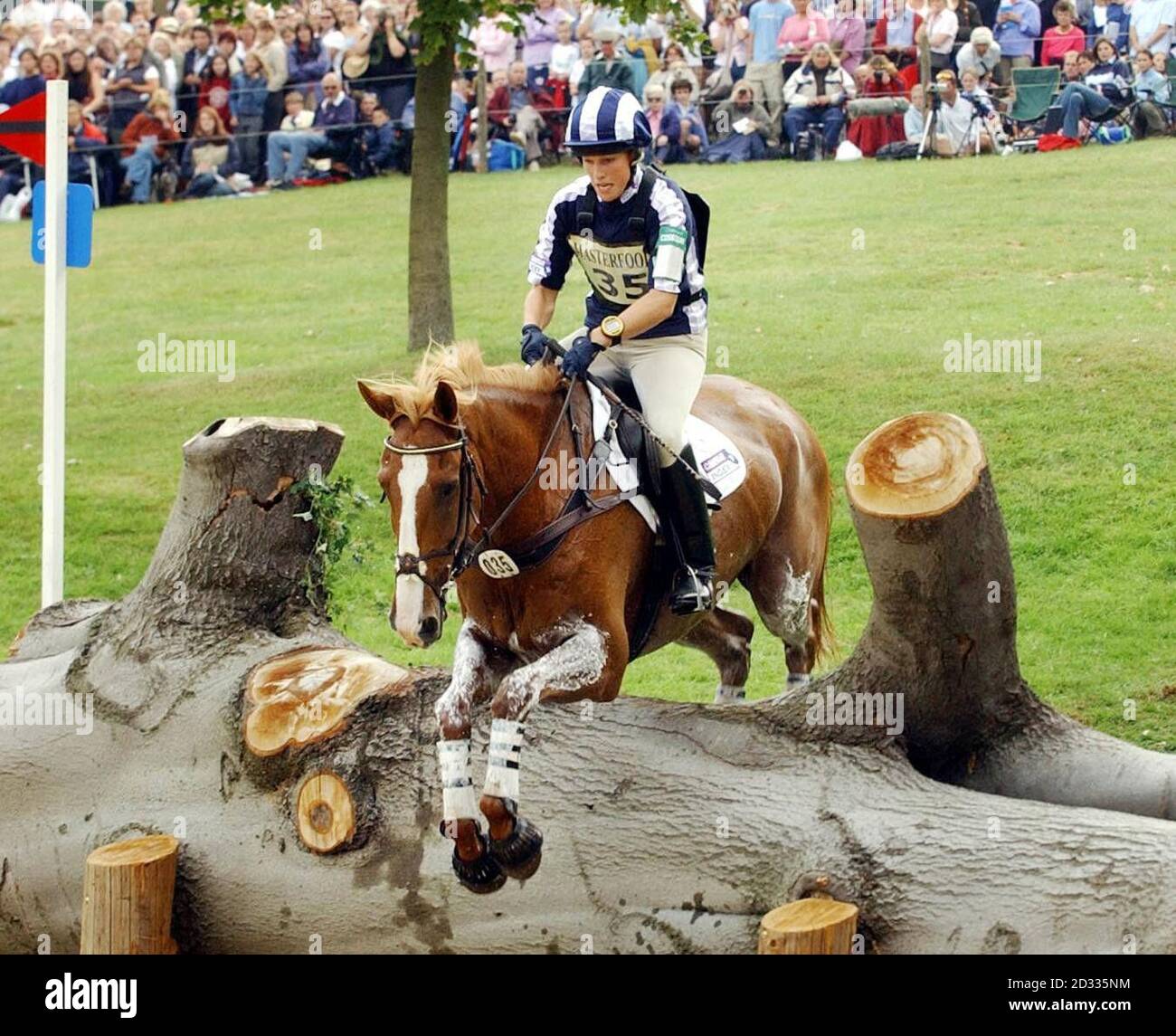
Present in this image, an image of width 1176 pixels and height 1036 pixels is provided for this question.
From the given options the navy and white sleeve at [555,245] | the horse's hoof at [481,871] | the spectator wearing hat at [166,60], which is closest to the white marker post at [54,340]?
the navy and white sleeve at [555,245]

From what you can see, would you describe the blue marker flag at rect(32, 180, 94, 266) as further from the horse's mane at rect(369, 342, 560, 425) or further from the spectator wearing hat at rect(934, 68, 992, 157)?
the spectator wearing hat at rect(934, 68, 992, 157)

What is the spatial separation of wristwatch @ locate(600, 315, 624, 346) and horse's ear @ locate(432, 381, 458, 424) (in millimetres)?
874

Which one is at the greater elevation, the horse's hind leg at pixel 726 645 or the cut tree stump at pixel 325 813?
the horse's hind leg at pixel 726 645

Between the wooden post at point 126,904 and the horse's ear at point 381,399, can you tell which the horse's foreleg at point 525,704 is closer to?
the horse's ear at point 381,399

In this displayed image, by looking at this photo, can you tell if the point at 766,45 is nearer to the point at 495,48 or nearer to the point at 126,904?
the point at 495,48

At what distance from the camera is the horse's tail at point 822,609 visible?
8.37 metres

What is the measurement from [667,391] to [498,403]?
0.93 m

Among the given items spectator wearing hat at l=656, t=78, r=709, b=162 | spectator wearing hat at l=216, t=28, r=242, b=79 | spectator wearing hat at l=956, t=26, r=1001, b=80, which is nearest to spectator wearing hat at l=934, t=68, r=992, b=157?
spectator wearing hat at l=956, t=26, r=1001, b=80

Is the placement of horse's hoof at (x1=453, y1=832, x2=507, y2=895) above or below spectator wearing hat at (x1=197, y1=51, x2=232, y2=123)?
below

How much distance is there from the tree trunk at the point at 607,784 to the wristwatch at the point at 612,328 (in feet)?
3.91

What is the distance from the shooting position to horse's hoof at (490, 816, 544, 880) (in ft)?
19.2

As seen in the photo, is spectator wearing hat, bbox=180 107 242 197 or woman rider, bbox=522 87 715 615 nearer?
woman rider, bbox=522 87 715 615

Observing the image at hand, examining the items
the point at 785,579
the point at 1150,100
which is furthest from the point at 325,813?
the point at 1150,100

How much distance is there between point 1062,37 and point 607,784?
1768cm
